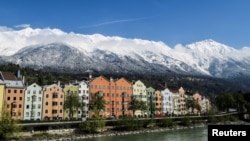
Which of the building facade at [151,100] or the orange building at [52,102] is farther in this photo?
the building facade at [151,100]

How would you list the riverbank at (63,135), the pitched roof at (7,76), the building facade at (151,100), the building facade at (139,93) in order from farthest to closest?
the building facade at (151,100), the building facade at (139,93), the pitched roof at (7,76), the riverbank at (63,135)

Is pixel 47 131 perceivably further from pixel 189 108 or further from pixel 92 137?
pixel 189 108

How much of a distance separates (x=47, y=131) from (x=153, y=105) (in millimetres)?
67539

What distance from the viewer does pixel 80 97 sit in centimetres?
11625

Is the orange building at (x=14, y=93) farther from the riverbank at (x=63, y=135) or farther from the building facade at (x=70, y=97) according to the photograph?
the riverbank at (x=63, y=135)

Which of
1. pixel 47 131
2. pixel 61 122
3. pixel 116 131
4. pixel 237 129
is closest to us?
pixel 237 129

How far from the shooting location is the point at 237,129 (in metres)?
9.86

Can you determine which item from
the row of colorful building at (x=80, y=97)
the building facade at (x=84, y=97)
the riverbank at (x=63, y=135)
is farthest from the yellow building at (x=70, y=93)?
the riverbank at (x=63, y=135)

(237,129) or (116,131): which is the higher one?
(237,129)

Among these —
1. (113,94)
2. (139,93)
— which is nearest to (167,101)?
(139,93)

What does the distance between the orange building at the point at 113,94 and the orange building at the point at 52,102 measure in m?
14.6

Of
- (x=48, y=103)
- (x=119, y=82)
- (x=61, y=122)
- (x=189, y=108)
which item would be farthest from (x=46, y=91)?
(x=189, y=108)

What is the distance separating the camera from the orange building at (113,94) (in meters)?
121

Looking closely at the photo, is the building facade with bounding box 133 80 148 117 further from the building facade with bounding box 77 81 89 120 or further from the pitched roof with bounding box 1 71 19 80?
the pitched roof with bounding box 1 71 19 80
